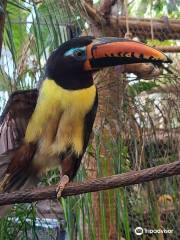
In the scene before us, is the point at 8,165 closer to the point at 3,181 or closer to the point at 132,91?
the point at 3,181

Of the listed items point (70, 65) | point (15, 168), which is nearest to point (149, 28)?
point (70, 65)

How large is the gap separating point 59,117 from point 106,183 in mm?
483

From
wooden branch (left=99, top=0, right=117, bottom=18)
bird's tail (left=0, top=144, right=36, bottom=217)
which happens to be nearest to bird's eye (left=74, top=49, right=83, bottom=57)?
bird's tail (left=0, top=144, right=36, bottom=217)

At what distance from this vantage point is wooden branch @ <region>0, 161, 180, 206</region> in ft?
2.94

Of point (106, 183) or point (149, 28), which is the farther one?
point (149, 28)

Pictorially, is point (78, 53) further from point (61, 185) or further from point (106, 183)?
point (106, 183)

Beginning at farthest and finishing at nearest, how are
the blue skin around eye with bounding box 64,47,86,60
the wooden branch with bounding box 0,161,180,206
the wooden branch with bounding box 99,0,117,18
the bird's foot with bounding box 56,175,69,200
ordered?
the wooden branch with bounding box 99,0,117,18 < the blue skin around eye with bounding box 64,47,86,60 < the bird's foot with bounding box 56,175,69,200 < the wooden branch with bounding box 0,161,180,206

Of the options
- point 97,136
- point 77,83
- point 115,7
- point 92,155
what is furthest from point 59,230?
point 115,7

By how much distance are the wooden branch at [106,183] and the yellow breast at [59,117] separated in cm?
30

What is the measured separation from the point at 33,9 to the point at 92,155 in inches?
23.9

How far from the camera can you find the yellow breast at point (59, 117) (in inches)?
55.0

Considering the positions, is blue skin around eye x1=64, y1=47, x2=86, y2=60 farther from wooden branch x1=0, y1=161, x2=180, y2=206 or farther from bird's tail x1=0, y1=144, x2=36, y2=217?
wooden branch x1=0, y1=161, x2=180, y2=206

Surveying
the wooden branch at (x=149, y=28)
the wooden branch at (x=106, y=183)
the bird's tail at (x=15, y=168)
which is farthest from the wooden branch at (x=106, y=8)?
the wooden branch at (x=106, y=183)

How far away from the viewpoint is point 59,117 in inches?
55.2
